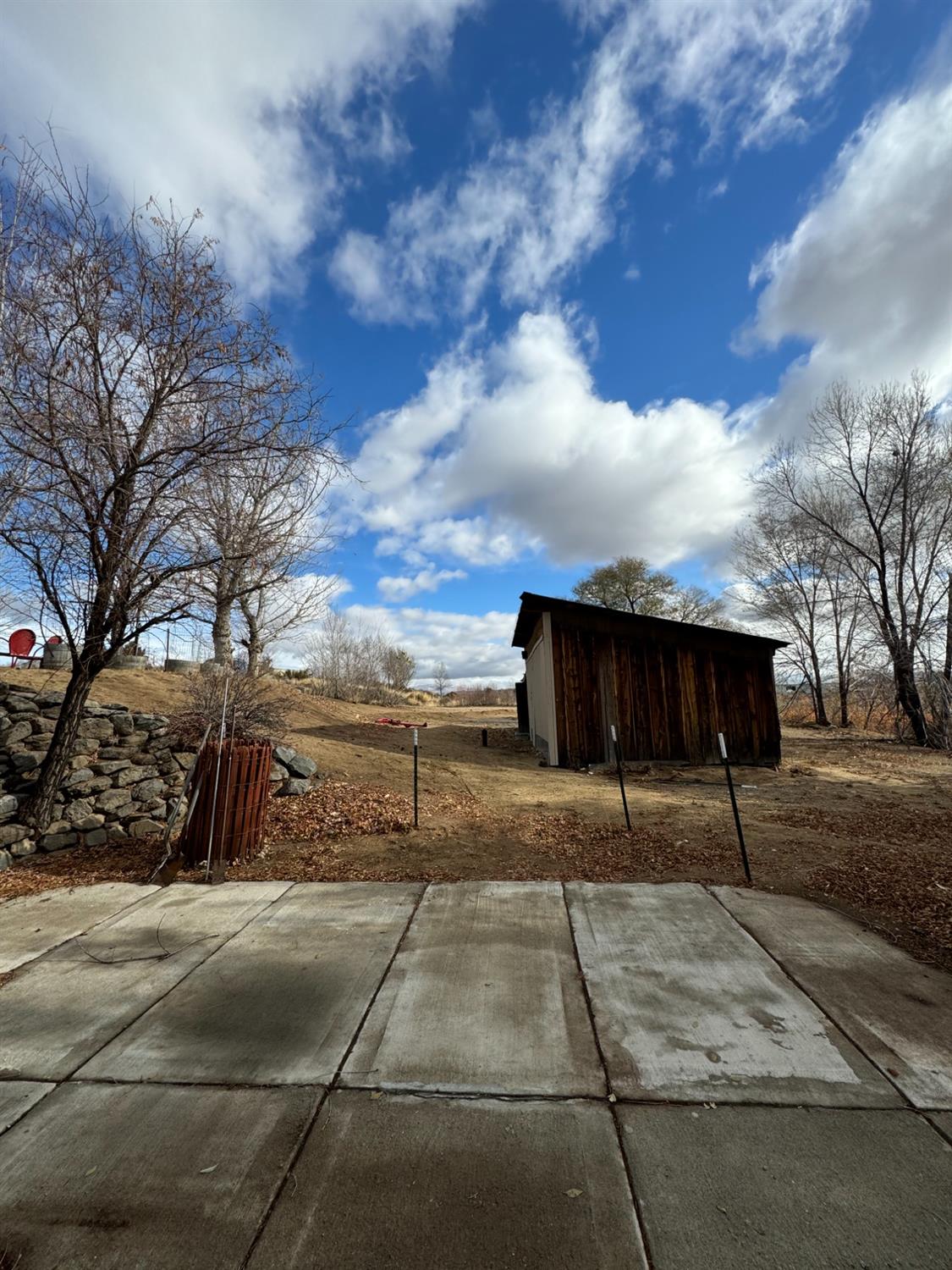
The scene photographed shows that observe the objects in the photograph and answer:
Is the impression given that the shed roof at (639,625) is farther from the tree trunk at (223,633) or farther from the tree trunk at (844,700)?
the tree trunk at (844,700)

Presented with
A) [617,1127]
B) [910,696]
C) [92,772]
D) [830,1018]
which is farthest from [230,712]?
[910,696]

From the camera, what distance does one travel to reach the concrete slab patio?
175 centimetres

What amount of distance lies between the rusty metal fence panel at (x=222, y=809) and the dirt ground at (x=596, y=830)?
283mm

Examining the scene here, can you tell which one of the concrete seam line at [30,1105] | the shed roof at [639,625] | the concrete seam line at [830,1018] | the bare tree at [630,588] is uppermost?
the bare tree at [630,588]

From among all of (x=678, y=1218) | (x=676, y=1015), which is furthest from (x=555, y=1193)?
(x=676, y=1015)

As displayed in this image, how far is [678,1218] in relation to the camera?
1781 mm

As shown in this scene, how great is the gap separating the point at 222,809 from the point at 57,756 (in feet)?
6.95

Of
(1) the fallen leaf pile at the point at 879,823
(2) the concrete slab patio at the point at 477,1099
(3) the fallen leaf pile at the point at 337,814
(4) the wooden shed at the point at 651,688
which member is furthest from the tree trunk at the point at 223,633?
(1) the fallen leaf pile at the point at 879,823

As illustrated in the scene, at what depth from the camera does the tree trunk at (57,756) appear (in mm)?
6020

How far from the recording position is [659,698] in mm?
12977

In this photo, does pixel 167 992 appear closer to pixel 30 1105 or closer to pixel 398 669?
pixel 30 1105

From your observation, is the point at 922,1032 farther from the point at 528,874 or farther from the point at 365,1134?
the point at 528,874

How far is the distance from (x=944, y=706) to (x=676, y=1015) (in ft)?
62.0

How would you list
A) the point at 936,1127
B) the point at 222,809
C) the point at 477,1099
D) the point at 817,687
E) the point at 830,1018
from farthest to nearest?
the point at 817,687, the point at 222,809, the point at 830,1018, the point at 477,1099, the point at 936,1127
